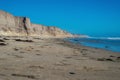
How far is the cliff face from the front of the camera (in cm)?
11313

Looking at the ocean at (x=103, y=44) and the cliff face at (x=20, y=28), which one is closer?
the ocean at (x=103, y=44)

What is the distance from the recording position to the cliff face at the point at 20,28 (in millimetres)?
113131

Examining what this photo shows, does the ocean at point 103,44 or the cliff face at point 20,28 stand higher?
the cliff face at point 20,28

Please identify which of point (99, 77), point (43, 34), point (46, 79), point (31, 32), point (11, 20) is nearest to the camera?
point (46, 79)

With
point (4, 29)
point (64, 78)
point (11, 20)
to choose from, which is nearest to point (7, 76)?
point (64, 78)

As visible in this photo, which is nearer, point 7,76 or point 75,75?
point 7,76

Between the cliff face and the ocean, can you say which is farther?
the cliff face

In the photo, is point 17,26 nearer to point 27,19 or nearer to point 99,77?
point 27,19

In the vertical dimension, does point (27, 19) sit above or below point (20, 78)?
above

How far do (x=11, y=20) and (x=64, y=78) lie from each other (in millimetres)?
121194

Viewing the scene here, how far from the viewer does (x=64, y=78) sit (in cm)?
819

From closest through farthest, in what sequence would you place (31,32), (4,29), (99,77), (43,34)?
(99,77), (4,29), (31,32), (43,34)

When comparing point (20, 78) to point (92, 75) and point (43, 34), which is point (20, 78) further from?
point (43, 34)

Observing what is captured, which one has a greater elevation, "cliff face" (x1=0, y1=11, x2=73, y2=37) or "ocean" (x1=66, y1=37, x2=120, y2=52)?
"cliff face" (x1=0, y1=11, x2=73, y2=37)
